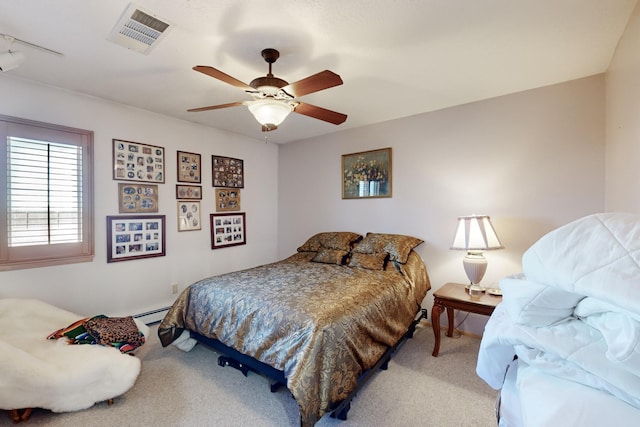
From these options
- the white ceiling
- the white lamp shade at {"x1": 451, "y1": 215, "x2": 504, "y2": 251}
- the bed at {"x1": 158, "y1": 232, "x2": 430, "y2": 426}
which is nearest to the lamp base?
the white lamp shade at {"x1": 451, "y1": 215, "x2": 504, "y2": 251}

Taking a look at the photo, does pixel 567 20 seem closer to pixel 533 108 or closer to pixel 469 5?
pixel 469 5

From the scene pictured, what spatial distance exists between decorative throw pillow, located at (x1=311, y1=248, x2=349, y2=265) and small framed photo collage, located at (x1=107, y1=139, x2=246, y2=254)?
54.5 inches

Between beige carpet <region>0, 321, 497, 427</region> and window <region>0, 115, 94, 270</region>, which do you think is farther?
window <region>0, 115, 94, 270</region>

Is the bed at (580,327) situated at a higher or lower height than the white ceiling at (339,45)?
lower

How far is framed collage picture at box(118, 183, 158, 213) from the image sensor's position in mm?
2904

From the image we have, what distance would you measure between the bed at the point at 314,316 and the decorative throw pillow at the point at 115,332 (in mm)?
204

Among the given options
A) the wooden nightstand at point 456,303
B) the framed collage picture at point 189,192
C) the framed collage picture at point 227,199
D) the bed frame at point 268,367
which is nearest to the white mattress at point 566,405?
the bed frame at point 268,367

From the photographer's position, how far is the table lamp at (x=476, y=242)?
2.44 metres

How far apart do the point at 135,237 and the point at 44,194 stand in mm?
823

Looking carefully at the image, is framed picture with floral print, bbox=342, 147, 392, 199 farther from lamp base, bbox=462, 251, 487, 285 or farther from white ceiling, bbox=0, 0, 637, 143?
lamp base, bbox=462, 251, 487, 285

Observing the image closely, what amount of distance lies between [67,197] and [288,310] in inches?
93.6

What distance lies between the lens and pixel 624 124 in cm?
178

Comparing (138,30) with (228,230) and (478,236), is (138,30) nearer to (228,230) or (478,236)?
(228,230)

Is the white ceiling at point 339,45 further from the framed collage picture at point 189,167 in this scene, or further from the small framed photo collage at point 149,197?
the framed collage picture at point 189,167
